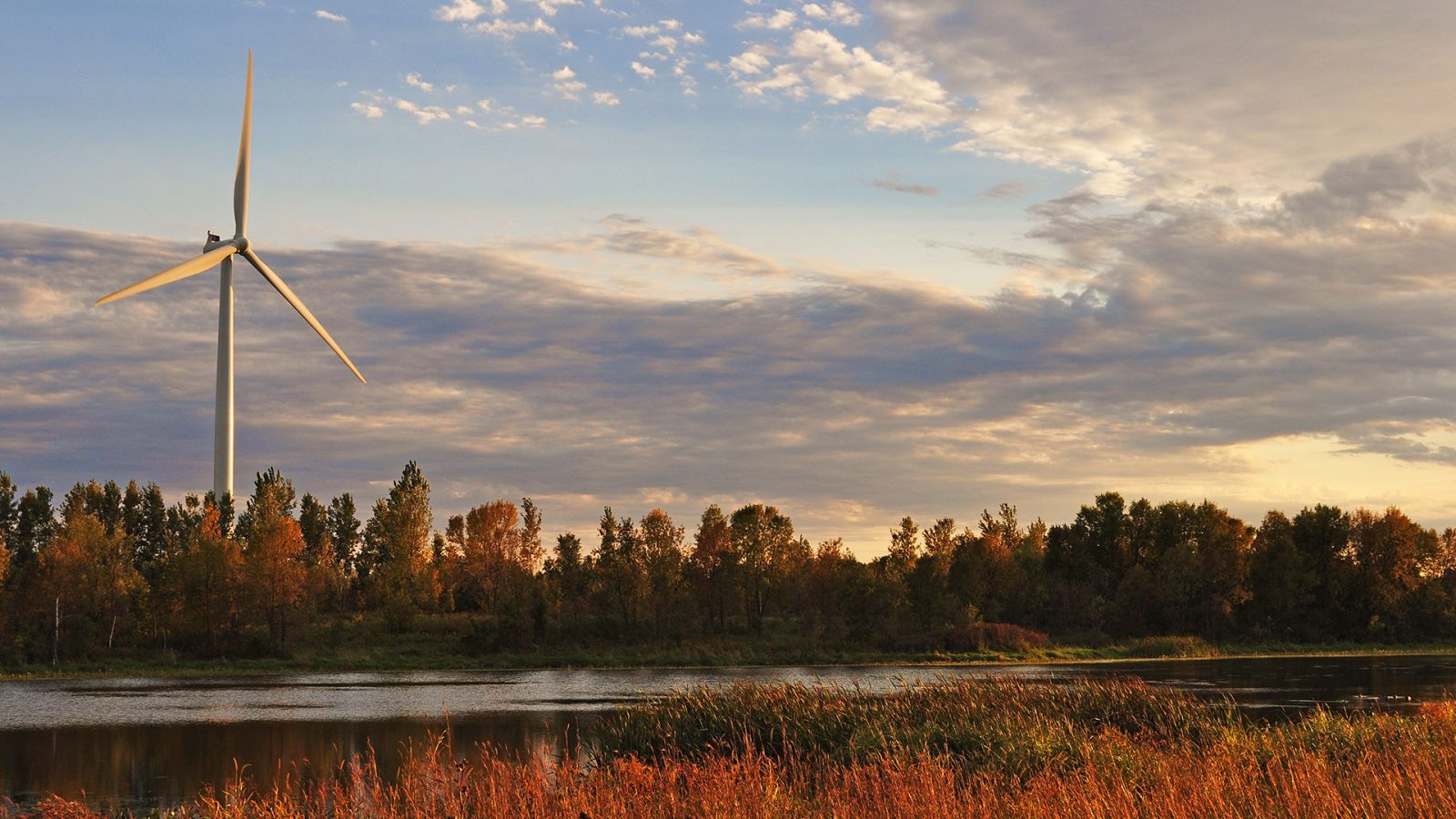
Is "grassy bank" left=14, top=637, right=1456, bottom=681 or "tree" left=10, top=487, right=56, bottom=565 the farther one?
"tree" left=10, top=487, right=56, bottom=565

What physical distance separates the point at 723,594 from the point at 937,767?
9292 centimetres

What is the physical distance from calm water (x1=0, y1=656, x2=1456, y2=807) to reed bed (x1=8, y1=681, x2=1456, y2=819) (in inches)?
155

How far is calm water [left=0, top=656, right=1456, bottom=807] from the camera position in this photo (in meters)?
37.8

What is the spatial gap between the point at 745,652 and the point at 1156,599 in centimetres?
3974

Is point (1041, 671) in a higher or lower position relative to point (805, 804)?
lower

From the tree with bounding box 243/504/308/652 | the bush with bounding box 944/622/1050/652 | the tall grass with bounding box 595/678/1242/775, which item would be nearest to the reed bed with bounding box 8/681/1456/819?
the tall grass with bounding box 595/678/1242/775

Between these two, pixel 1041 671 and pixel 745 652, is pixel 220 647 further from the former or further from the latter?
pixel 1041 671

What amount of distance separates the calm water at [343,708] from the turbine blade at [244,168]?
33.3 m

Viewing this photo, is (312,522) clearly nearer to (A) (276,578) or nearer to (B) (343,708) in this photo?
(A) (276,578)

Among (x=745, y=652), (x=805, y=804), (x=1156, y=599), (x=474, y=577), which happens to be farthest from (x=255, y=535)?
(x=805, y=804)

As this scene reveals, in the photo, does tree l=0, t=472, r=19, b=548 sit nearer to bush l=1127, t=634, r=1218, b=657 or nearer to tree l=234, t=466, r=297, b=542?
tree l=234, t=466, r=297, b=542

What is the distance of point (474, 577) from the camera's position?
121375mm

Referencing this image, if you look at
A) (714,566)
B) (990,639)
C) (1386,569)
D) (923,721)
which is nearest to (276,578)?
(714,566)

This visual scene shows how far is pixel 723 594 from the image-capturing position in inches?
4291
